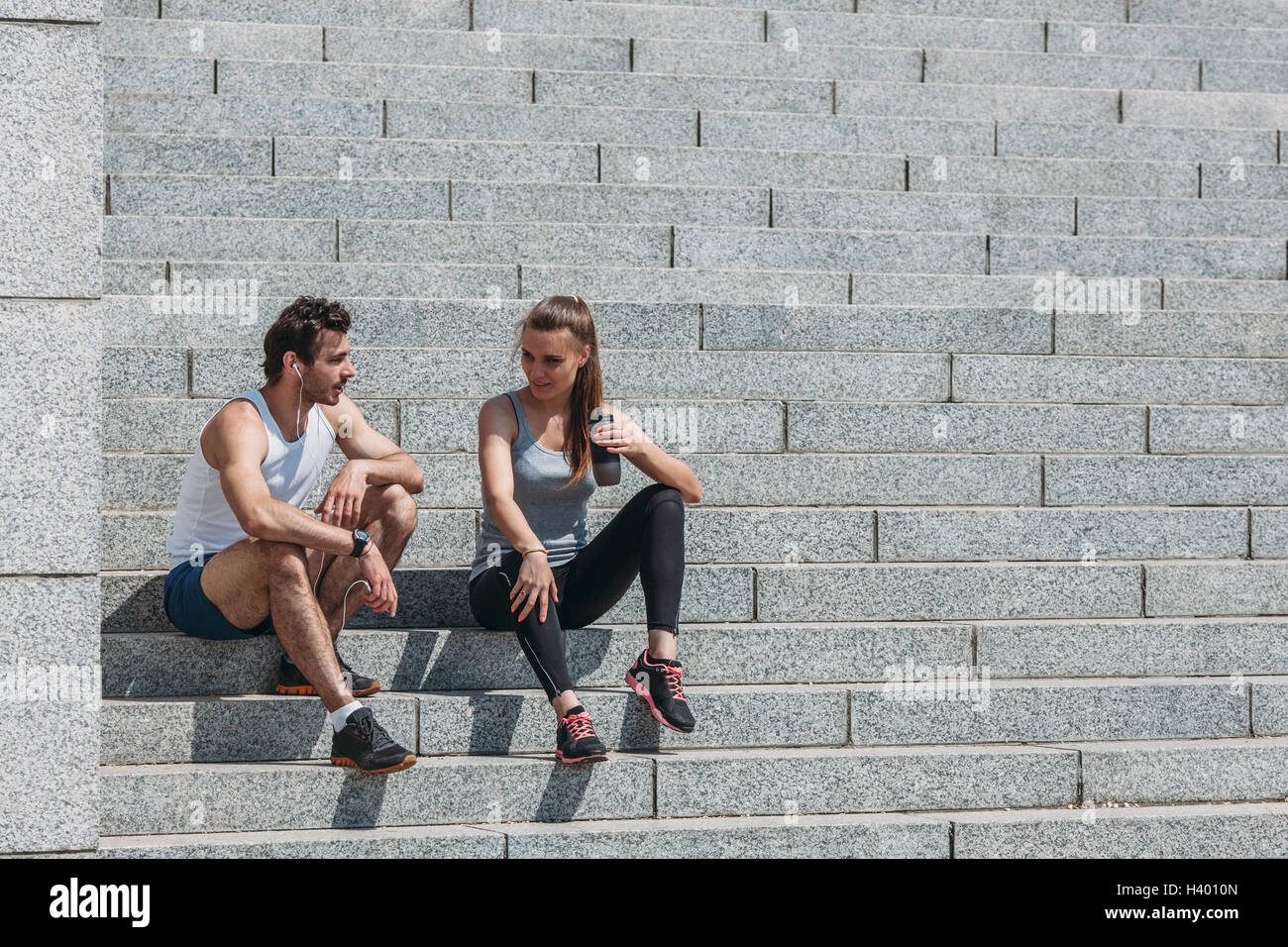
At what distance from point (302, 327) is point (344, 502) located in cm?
61

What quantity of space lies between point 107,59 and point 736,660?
17.0 feet

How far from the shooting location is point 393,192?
24.7 feet

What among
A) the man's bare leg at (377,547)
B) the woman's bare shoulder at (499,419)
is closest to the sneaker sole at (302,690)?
the man's bare leg at (377,547)

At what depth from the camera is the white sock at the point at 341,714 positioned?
4.67 metres

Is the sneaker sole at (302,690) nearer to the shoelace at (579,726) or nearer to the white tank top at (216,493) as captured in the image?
the white tank top at (216,493)

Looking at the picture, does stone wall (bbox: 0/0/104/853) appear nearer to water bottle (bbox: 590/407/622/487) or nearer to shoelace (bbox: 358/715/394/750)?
shoelace (bbox: 358/715/394/750)

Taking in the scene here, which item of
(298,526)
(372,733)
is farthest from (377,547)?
(372,733)

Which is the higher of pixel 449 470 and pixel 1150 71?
pixel 1150 71

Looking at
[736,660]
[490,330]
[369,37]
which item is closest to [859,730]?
[736,660]

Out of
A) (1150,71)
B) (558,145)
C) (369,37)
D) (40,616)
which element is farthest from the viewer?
(1150,71)

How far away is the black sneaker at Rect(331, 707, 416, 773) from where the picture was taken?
15.3ft

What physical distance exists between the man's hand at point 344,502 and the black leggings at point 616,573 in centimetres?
51

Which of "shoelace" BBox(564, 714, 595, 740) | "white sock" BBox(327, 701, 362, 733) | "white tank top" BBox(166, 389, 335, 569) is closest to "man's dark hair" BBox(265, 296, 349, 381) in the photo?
"white tank top" BBox(166, 389, 335, 569)

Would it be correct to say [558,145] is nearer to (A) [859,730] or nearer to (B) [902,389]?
(B) [902,389]
